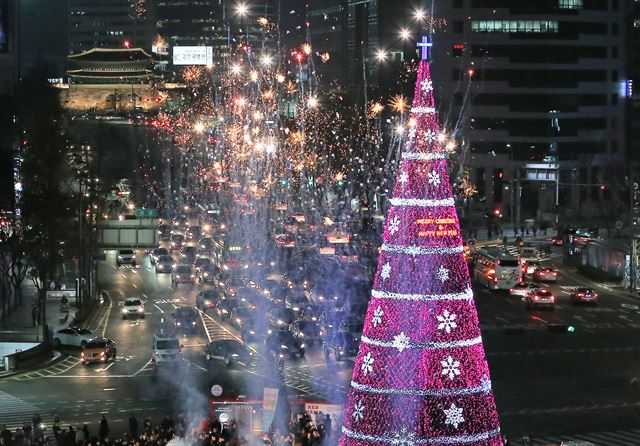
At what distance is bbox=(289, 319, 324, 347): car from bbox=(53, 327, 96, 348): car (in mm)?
6982

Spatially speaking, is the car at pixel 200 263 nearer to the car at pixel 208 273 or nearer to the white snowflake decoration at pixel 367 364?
the car at pixel 208 273

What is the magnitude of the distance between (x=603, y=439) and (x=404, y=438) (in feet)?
47.7

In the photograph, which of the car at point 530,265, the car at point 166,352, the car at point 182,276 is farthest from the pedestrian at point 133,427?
the car at point 530,265

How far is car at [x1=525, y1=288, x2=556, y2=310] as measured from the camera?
2143 inches

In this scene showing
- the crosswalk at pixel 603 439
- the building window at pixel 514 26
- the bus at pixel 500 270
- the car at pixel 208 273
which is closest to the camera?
the crosswalk at pixel 603 439

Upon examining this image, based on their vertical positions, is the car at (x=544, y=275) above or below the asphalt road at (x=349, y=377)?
above

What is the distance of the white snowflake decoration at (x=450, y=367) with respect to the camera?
18.0m

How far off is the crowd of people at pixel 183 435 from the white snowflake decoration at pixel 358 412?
736 cm

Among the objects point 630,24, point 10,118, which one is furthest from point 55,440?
point 630,24

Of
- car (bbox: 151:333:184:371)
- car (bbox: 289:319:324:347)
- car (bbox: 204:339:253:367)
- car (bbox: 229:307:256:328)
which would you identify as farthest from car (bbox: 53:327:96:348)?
car (bbox: 289:319:324:347)

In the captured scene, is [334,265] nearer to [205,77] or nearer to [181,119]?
[181,119]

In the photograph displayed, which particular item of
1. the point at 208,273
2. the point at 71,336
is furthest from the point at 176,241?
the point at 71,336

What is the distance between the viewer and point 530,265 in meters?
65.9

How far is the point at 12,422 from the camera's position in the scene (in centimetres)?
3344
